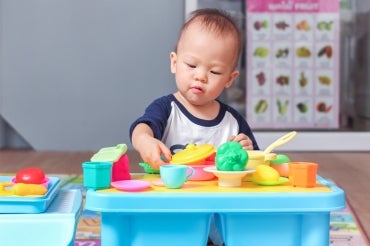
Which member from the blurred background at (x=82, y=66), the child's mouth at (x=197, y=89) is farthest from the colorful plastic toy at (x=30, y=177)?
the blurred background at (x=82, y=66)

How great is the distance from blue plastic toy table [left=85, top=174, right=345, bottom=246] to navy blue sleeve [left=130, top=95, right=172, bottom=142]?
26cm

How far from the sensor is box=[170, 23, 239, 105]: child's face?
1.02 metres

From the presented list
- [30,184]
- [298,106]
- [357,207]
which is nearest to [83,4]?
[298,106]

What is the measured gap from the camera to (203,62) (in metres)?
1.02

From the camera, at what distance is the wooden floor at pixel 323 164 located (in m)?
1.66

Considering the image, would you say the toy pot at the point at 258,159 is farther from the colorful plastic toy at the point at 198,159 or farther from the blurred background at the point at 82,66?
the blurred background at the point at 82,66

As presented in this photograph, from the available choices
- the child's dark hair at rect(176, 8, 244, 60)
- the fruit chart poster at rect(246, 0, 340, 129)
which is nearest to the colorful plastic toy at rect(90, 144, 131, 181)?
the child's dark hair at rect(176, 8, 244, 60)

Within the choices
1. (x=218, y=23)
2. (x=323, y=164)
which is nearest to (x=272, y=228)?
(x=218, y=23)

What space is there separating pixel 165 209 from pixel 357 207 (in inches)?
33.4

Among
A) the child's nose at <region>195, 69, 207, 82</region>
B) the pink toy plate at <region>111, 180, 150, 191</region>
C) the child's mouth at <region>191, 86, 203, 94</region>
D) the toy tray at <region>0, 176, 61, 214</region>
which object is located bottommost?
the toy tray at <region>0, 176, 61, 214</region>

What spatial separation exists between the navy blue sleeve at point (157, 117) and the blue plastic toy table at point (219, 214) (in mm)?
259

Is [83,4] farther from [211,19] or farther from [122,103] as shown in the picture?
[211,19]

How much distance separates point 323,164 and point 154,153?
4.61 feet

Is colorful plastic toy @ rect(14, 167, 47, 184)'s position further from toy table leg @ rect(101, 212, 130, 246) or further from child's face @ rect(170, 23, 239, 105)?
child's face @ rect(170, 23, 239, 105)
